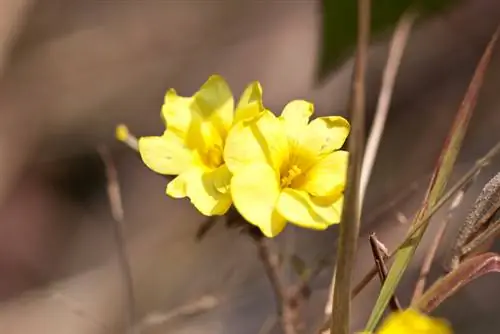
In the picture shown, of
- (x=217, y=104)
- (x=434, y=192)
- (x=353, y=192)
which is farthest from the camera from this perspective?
(x=217, y=104)

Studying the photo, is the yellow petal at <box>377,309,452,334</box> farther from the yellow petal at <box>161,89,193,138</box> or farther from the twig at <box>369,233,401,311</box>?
the yellow petal at <box>161,89,193,138</box>

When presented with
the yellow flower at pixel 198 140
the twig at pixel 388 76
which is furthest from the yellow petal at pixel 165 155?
the twig at pixel 388 76

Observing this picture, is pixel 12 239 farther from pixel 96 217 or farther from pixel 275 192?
pixel 275 192

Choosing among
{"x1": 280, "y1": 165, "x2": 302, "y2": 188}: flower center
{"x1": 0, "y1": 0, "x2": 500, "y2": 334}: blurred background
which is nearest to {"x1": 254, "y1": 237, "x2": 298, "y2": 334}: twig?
{"x1": 280, "y1": 165, "x2": 302, "y2": 188}: flower center

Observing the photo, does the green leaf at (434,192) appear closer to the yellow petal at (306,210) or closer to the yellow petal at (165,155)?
the yellow petal at (306,210)

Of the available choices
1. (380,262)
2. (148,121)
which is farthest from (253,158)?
(148,121)

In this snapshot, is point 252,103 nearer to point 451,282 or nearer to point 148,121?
point 451,282

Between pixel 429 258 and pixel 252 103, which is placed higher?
pixel 252 103
